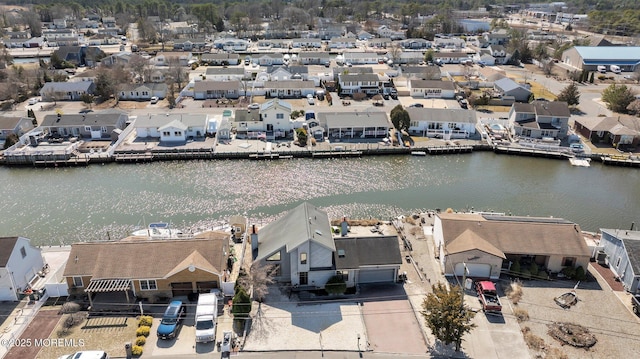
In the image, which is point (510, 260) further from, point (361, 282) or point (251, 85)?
point (251, 85)

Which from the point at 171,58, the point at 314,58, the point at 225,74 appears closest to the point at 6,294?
the point at 225,74

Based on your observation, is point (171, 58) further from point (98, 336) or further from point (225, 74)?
point (98, 336)

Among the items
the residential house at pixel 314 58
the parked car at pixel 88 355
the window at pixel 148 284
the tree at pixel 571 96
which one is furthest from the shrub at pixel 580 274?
the residential house at pixel 314 58

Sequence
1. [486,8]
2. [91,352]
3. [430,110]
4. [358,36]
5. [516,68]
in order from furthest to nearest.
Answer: [486,8] → [358,36] → [516,68] → [430,110] → [91,352]

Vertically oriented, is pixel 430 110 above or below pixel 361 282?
above

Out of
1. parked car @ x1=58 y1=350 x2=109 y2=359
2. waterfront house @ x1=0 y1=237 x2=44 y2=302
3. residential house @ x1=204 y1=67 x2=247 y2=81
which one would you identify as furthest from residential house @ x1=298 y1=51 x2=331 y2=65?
parked car @ x1=58 y1=350 x2=109 y2=359

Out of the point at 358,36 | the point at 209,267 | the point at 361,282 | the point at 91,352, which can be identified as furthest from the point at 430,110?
the point at 358,36

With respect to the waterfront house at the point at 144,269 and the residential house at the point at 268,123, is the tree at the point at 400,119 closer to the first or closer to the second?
the residential house at the point at 268,123
